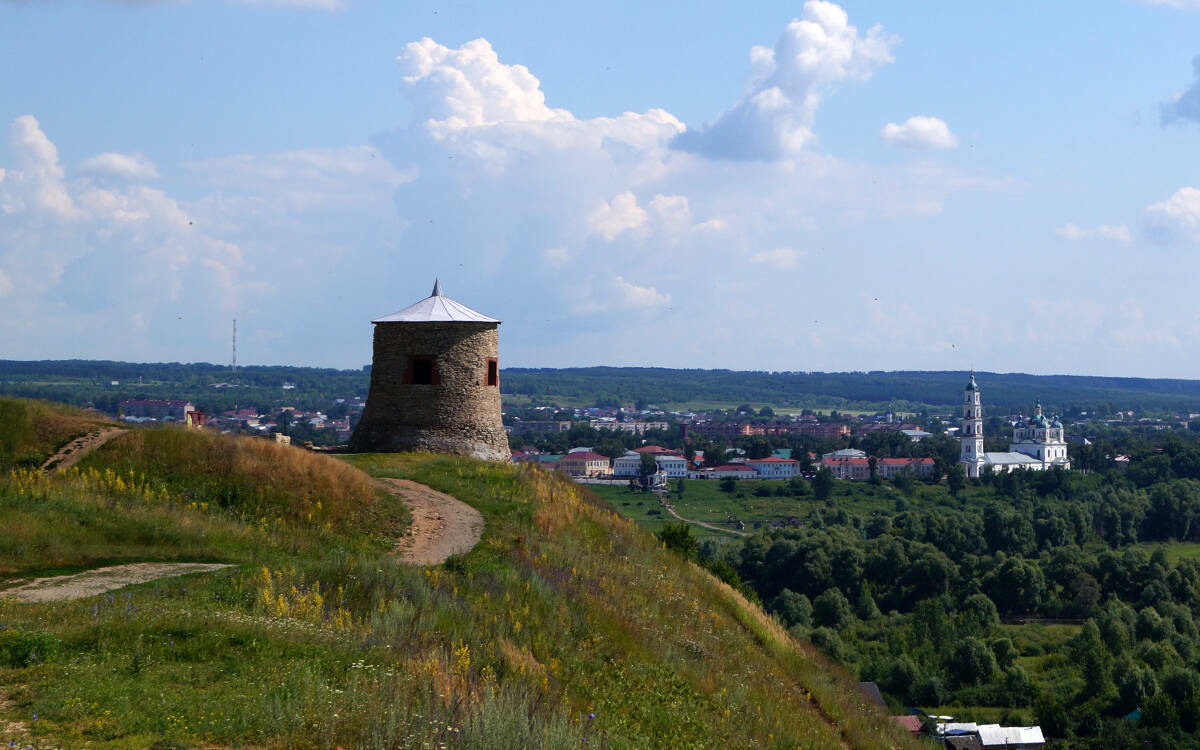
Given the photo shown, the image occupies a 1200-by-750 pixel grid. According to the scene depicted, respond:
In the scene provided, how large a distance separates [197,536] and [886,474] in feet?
426

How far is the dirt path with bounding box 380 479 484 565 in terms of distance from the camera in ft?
50.4

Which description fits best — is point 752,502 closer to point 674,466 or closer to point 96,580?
point 674,466

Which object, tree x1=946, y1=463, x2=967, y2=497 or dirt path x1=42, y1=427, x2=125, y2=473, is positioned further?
tree x1=946, y1=463, x2=967, y2=497

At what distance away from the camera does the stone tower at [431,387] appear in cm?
2303

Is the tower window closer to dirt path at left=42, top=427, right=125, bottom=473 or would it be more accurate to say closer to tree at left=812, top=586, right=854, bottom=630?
dirt path at left=42, top=427, right=125, bottom=473

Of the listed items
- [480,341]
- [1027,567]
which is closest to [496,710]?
[480,341]

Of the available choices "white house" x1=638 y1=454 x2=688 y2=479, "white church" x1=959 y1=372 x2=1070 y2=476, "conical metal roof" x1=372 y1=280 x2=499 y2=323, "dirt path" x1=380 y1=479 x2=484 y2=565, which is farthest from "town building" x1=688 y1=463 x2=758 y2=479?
"dirt path" x1=380 y1=479 x2=484 y2=565

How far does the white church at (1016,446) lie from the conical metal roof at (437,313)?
12829 centimetres

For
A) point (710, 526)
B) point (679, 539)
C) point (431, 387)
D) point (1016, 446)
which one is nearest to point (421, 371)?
point (431, 387)

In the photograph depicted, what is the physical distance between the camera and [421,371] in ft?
76.4

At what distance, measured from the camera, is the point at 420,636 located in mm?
9641

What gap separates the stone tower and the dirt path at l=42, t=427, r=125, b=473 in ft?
20.9

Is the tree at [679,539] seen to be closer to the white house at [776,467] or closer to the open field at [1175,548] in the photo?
the open field at [1175,548]

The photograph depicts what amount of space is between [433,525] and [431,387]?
653 cm
